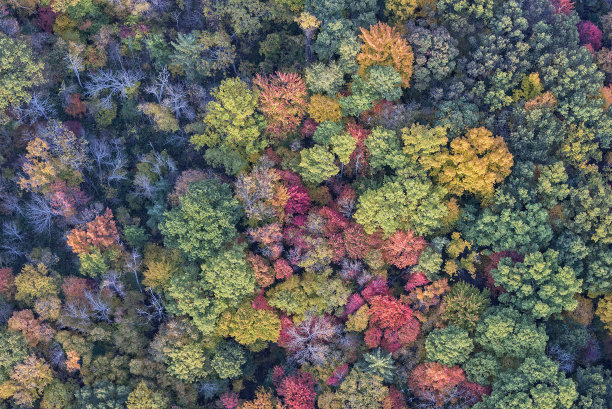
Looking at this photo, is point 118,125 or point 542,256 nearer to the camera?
point 542,256

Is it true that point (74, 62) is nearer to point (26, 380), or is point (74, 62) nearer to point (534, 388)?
point (26, 380)

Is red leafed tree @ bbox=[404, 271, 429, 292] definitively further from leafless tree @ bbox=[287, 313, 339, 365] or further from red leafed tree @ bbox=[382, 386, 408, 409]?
red leafed tree @ bbox=[382, 386, 408, 409]

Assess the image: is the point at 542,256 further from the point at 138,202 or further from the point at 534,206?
the point at 138,202

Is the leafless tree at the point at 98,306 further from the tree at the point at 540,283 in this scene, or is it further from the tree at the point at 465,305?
the tree at the point at 540,283

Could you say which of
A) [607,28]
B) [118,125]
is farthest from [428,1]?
[118,125]

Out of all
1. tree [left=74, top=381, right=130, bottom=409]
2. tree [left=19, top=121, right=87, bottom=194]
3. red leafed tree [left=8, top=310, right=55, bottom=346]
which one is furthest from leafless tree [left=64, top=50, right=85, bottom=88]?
tree [left=74, top=381, right=130, bottom=409]
